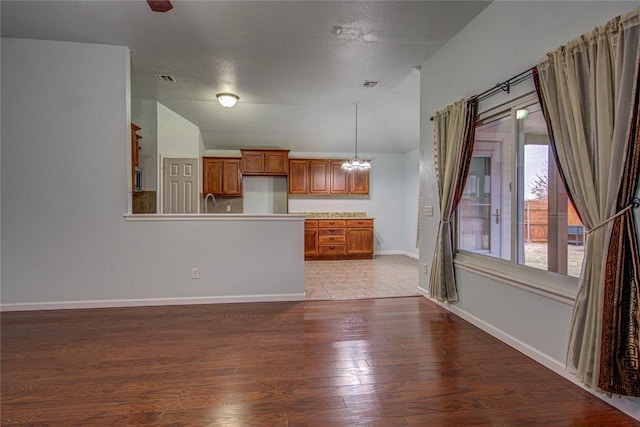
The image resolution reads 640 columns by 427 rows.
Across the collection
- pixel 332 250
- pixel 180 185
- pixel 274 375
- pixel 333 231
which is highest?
pixel 180 185

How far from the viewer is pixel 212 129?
6.58 m

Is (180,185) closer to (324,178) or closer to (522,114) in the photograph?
(324,178)

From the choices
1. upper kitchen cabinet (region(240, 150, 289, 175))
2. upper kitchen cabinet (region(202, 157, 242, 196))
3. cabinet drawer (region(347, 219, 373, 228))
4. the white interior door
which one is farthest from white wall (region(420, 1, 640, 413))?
the white interior door

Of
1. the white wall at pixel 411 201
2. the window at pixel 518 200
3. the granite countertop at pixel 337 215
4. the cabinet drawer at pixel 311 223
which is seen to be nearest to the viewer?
the window at pixel 518 200

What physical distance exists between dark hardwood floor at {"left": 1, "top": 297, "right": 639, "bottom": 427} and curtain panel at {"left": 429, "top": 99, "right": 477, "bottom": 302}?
38cm

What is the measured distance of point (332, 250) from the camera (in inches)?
273

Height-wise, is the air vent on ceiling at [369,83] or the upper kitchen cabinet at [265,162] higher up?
the air vent on ceiling at [369,83]

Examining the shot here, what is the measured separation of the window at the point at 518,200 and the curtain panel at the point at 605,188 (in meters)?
0.36

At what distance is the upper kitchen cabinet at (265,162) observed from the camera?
701cm

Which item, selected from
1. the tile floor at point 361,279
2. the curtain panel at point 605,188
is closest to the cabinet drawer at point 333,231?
the tile floor at point 361,279

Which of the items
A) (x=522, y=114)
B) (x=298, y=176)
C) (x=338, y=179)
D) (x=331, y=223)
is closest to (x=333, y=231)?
(x=331, y=223)

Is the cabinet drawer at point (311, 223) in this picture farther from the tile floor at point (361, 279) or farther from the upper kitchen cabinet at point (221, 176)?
the upper kitchen cabinet at point (221, 176)

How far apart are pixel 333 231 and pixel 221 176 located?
2753 millimetres

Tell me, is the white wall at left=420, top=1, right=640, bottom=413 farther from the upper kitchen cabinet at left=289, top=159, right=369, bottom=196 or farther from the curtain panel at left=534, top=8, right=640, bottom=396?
the upper kitchen cabinet at left=289, top=159, right=369, bottom=196
